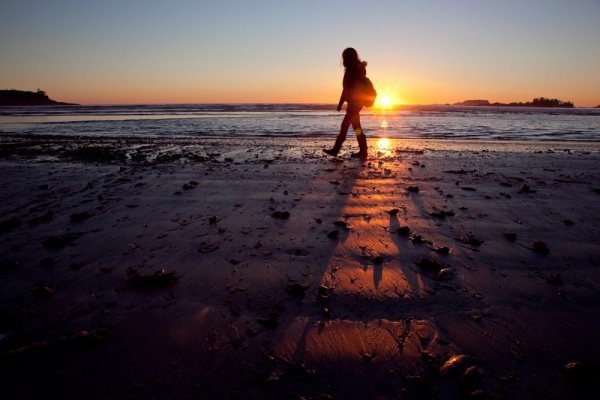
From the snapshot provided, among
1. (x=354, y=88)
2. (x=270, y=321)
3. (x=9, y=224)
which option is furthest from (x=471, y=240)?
(x=354, y=88)

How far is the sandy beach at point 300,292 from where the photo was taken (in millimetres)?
1604

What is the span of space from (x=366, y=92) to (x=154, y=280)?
6.51 metres

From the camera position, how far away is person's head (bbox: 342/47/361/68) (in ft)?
23.7

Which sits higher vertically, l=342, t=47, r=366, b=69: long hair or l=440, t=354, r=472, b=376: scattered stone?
l=342, t=47, r=366, b=69: long hair

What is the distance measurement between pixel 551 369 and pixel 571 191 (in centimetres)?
435

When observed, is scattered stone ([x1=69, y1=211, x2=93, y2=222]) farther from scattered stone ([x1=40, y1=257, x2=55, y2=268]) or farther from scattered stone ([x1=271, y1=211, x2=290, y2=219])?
scattered stone ([x1=271, y1=211, x2=290, y2=219])

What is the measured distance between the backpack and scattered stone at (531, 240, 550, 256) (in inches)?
211

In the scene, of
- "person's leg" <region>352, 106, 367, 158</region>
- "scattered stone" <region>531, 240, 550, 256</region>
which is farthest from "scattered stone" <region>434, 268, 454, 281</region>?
"person's leg" <region>352, 106, 367, 158</region>

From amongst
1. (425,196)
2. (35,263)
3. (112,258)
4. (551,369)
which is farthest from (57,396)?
(425,196)

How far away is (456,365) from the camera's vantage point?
5.44 ft

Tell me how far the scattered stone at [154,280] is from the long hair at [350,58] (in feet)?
21.2

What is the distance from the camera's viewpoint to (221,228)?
3463mm

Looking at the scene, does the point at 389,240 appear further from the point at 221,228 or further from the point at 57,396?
the point at 57,396

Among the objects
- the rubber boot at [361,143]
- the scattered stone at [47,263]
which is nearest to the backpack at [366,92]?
the rubber boot at [361,143]
